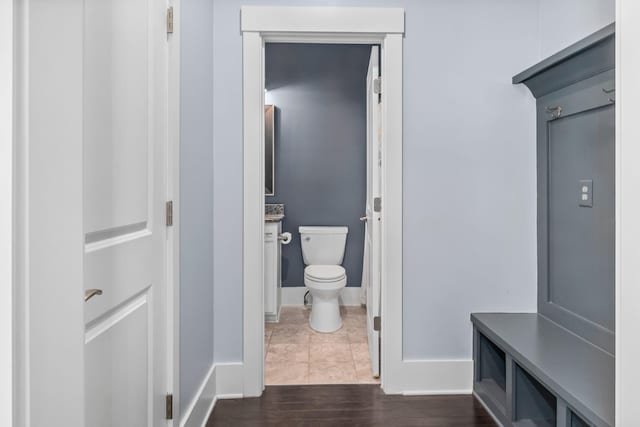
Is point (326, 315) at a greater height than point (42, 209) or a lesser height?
lesser

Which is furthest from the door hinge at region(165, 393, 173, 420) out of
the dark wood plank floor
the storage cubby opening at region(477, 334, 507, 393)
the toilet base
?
the toilet base

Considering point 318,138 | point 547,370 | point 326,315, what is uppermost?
point 318,138

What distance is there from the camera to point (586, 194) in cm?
183

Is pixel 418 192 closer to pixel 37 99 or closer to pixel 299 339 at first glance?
pixel 299 339

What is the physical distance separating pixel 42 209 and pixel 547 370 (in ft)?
5.59

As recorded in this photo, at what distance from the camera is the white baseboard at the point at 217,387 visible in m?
1.93

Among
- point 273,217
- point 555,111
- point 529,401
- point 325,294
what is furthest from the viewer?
point 273,217

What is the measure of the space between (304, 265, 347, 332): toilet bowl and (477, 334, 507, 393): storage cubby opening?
1229 mm

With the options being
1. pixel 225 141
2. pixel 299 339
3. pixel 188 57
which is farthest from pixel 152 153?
pixel 299 339

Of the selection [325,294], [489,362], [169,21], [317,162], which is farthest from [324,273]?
[169,21]

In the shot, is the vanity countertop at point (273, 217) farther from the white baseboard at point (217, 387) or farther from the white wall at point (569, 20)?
the white wall at point (569, 20)

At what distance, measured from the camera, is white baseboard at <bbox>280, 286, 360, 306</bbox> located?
155 inches

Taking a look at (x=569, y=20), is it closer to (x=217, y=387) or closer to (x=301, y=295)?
(x=217, y=387)
